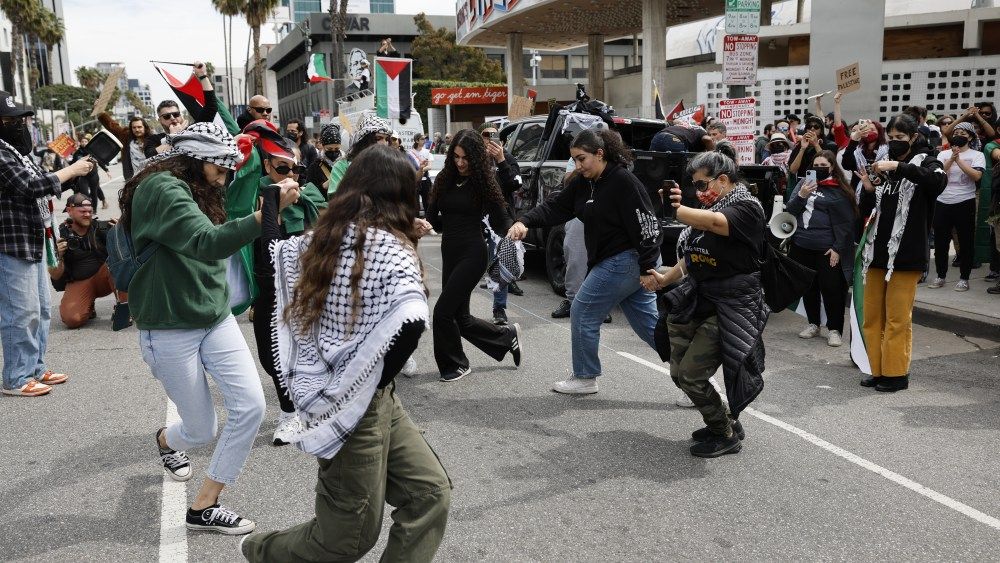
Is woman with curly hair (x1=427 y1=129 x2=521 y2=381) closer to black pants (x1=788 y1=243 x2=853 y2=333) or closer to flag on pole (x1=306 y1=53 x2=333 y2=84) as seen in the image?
black pants (x1=788 y1=243 x2=853 y2=333)

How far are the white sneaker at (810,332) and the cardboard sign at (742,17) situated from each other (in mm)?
3642

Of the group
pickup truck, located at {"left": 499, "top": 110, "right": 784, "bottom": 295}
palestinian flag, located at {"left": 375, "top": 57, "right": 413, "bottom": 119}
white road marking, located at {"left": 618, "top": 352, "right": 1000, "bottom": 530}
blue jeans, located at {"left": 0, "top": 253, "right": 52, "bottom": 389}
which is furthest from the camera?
palestinian flag, located at {"left": 375, "top": 57, "right": 413, "bottom": 119}

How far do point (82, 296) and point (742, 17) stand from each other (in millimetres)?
7805

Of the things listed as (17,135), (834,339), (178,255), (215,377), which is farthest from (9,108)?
(834,339)

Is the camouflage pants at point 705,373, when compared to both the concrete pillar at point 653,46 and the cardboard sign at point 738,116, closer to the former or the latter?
the cardboard sign at point 738,116

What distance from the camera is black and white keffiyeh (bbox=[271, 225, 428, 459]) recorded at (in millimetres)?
2451

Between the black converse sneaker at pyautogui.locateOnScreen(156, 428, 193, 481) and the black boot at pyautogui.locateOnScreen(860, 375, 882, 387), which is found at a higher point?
the black converse sneaker at pyautogui.locateOnScreen(156, 428, 193, 481)

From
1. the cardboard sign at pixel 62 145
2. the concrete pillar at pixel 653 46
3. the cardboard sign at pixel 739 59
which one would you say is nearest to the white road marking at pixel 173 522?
the cardboard sign at pixel 62 145

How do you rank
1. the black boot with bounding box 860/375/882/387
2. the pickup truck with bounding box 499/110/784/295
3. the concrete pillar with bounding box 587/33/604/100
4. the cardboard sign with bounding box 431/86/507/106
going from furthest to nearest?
the cardboard sign with bounding box 431/86/507/106, the concrete pillar with bounding box 587/33/604/100, the pickup truck with bounding box 499/110/784/295, the black boot with bounding box 860/375/882/387

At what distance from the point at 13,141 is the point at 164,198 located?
8.98ft

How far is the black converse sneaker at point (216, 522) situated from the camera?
3605 millimetres

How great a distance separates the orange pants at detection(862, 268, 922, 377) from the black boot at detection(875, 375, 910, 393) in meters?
0.04

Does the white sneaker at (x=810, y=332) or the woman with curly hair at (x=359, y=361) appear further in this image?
the white sneaker at (x=810, y=332)

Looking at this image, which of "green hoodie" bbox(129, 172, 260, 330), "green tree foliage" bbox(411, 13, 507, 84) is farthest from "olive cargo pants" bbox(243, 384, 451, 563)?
"green tree foliage" bbox(411, 13, 507, 84)
